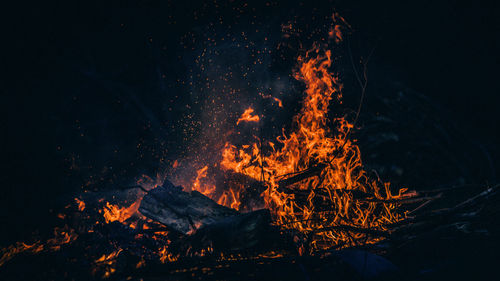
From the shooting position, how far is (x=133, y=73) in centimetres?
518

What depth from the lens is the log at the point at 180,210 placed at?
329 cm

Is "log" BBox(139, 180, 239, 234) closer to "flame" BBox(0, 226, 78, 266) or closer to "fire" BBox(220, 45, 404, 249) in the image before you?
"fire" BBox(220, 45, 404, 249)

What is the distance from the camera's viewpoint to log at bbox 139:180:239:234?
3.29 meters

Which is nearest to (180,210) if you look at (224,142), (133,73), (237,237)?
(237,237)

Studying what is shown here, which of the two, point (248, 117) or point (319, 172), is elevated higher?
point (248, 117)

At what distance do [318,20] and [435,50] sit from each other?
260cm

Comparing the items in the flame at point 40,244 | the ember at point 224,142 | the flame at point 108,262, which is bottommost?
the flame at point 108,262

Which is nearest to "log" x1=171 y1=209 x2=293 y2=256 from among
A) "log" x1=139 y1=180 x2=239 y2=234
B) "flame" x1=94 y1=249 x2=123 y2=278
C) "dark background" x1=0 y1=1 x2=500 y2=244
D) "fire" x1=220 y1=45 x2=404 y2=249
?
"log" x1=139 y1=180 x2=239 y2=234

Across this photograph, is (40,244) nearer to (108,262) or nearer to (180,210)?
(108,262)

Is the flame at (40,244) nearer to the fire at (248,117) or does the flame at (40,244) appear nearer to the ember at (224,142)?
the ember at (224,142)

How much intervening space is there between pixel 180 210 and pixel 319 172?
2716mm

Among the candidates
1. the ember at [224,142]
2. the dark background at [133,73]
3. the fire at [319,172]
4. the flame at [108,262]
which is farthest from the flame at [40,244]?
the fire at [319,172]

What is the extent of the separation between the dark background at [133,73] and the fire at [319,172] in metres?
1.39

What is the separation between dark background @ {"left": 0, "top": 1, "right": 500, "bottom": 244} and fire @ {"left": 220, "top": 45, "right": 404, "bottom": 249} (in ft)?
4.55
